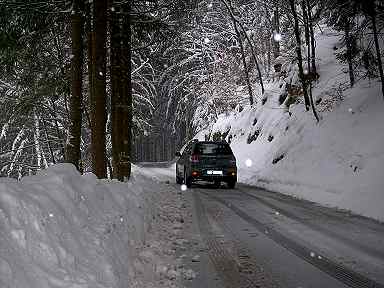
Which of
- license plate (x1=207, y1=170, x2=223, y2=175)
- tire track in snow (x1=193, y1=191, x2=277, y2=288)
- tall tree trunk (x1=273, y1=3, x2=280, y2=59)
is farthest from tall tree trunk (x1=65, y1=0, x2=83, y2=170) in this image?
tall tree trunk (x1=273, y1=3, x2=280, y2=59)

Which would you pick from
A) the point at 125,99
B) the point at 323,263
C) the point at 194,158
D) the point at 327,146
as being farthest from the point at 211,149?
the point at 323,263

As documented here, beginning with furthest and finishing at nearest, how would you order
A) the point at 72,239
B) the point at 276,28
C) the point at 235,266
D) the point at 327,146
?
the point at 276,28
the point at 327,146
the point at 235,266
the point at 72,239

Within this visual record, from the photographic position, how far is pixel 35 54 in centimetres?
1262

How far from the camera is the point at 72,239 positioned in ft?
14.8

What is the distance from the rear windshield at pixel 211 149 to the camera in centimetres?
1911

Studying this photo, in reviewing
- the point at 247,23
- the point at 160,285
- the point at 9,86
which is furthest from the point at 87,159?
the point at 247,23

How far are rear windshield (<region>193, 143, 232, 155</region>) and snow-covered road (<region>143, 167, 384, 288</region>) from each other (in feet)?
23.0

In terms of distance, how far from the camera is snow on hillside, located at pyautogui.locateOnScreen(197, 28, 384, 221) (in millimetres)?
13859

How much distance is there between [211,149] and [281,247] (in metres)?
11.9

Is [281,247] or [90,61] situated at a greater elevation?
[90,61]

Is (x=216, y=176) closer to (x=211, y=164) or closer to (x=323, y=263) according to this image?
(x=211, y=164)

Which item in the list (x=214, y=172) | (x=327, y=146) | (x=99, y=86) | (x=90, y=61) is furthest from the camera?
(x=327, y=146)

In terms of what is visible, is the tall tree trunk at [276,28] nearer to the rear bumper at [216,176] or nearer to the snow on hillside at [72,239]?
the rear bumper at [216,176]

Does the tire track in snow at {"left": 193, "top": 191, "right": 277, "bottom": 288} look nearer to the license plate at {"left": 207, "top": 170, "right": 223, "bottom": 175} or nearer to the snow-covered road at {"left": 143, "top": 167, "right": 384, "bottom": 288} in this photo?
the snow-covered road at {"left": 143, "top": 167, "right": 384, "bottom": 288}
